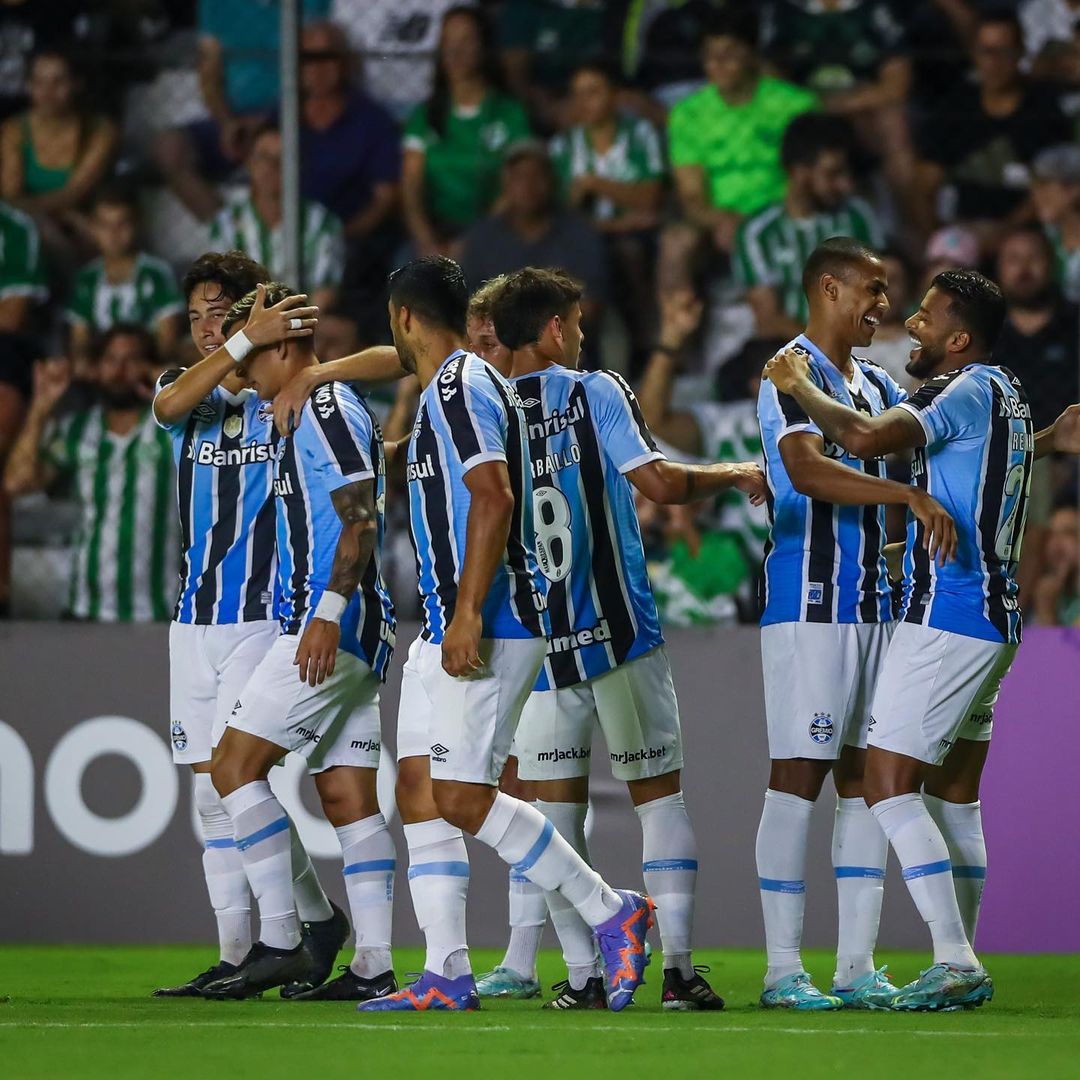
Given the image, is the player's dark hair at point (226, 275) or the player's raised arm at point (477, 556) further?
the player's dark hair at point (226, 275)

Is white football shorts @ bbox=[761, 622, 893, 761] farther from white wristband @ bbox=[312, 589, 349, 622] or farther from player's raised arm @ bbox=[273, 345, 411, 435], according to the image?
player's raised arm @ bbox=[273, 345, 411, 435]

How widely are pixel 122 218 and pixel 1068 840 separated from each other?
5486 mm

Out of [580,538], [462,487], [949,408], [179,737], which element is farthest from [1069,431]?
[179,737]

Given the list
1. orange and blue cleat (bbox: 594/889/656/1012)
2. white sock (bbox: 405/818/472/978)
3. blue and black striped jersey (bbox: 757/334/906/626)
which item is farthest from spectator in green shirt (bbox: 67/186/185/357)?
orange and blue cleat (bbox: 594/889/656/1012)

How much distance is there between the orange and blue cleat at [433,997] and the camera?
4.57 meters

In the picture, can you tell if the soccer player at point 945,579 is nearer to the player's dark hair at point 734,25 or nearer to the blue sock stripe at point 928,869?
the blue sock stripe at point 928,869

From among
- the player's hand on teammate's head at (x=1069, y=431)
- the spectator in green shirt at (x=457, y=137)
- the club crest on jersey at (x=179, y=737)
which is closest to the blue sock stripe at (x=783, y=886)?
the player's hand on teammate's head at (x=1069, y=431)

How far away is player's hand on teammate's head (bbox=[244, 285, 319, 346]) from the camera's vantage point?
5141mm

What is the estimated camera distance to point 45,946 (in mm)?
6969

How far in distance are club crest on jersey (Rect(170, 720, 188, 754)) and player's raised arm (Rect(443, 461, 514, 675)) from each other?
1.41 meters

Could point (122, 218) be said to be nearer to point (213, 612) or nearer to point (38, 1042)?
point (213, 612)

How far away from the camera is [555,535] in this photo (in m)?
5.13

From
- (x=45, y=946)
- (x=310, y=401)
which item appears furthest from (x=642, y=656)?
(x=45, y=946)

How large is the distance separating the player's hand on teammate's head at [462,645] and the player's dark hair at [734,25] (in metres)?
6.03
